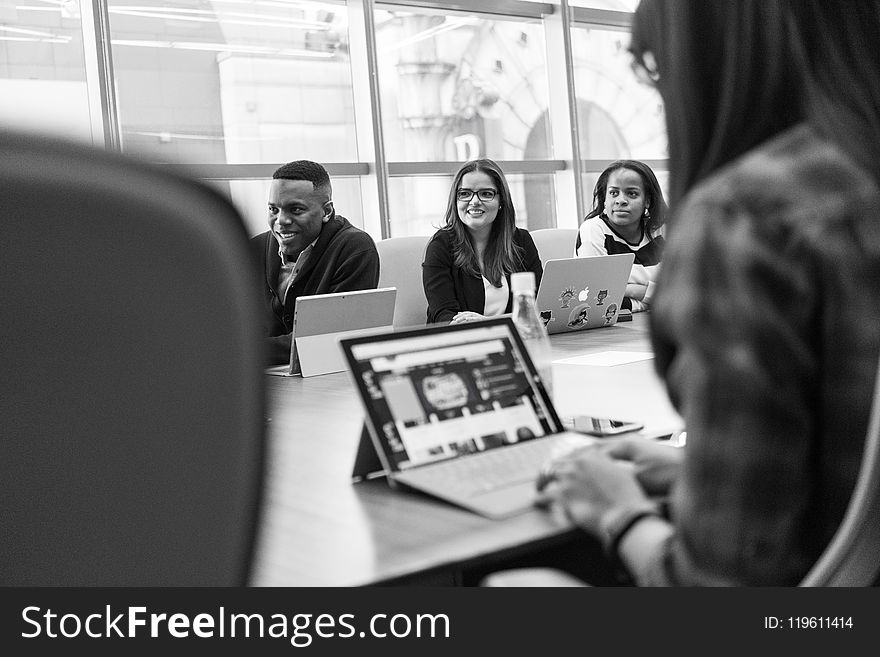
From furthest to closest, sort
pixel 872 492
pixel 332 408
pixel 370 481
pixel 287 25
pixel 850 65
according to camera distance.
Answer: pixel 287 25, pixel 332 408, pixel 370 481, pixel 850 65, pixel 872 492

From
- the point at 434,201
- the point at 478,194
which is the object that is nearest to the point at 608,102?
the point at 434,201

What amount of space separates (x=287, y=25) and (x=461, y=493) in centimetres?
506

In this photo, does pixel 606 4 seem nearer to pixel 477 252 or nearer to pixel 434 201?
pixel 434 201

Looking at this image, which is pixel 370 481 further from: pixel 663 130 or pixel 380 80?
pixel 380 80

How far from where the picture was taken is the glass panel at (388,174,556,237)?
6188 mm

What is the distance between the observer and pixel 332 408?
199 centimetres

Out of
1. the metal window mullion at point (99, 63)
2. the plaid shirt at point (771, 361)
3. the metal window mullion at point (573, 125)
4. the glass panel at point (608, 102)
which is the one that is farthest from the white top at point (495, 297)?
the glass panel at point (608, 102)

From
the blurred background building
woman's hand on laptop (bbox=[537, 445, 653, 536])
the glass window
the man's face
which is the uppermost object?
the glass window

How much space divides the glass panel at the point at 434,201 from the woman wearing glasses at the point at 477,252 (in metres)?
2.23

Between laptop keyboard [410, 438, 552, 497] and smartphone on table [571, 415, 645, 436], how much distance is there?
0.52ft

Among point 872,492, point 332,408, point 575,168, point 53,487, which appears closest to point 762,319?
point 872,492

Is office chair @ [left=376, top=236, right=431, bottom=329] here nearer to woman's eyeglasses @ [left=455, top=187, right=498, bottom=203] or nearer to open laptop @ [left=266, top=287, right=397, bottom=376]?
woman's eyeglasses @ [left=455, top=187, right=498, bottom=203]

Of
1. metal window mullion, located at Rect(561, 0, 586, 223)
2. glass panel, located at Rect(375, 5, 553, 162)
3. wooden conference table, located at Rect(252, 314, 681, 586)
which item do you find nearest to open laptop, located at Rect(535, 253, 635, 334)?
wooden conference table, located at Rect(252, 314, 681, 586)

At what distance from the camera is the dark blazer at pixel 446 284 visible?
11.7 feet
